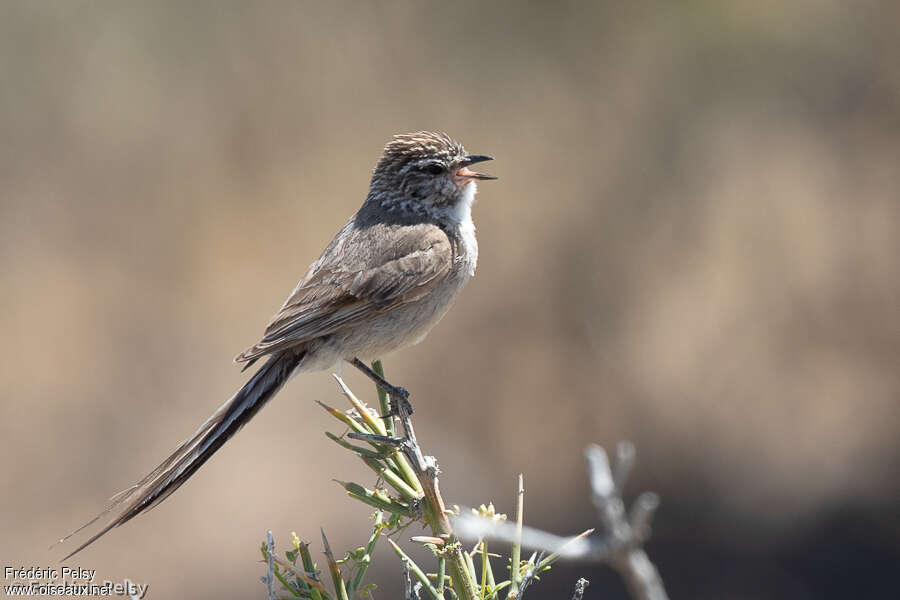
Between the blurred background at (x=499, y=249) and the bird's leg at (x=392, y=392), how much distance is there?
474 cm

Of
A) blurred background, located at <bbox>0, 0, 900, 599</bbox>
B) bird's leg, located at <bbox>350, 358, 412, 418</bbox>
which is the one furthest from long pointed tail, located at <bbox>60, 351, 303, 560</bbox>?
blurred background, located at <bbox>0, 0, 900, 599</bbox>

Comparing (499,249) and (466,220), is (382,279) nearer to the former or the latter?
(466,220)

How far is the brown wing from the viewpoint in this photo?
161 inches

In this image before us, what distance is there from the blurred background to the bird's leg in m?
4.74

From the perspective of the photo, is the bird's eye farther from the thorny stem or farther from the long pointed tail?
the thorny stem

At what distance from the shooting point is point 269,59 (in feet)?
31.8

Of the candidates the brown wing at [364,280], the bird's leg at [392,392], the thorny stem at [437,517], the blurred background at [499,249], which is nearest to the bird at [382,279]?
the brown wing at [364,280]

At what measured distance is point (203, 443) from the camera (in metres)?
3.45

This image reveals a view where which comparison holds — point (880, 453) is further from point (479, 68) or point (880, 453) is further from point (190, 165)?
point (190, 165)

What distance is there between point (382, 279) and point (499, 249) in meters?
5.20

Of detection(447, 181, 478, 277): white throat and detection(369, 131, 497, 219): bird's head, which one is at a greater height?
detection(369, 131, 497, 219): bird's head

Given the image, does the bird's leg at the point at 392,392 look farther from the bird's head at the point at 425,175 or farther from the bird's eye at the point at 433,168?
the bird's eye at the point at 433,168

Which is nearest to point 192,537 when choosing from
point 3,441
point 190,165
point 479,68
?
point 3,441

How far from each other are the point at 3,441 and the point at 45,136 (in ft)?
9.20
